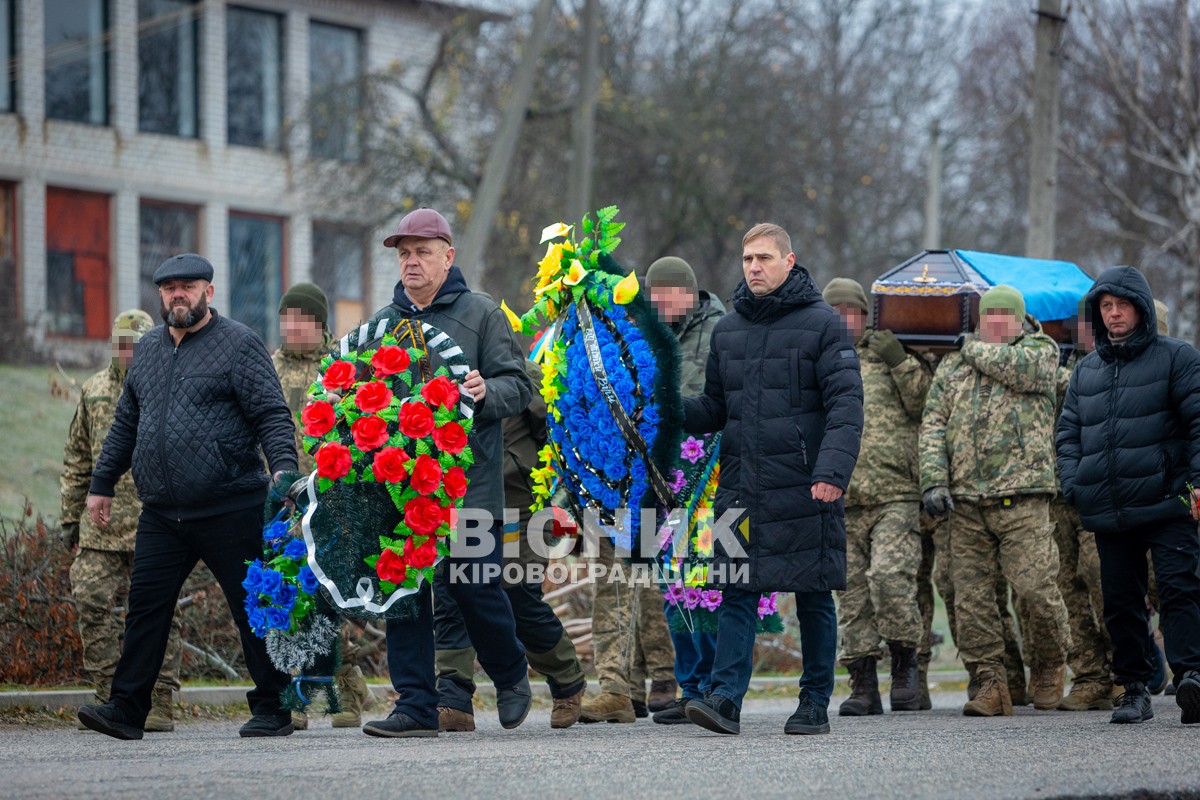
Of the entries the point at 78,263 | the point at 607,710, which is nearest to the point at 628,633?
the point at 607,710

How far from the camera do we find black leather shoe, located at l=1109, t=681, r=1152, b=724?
342 inches

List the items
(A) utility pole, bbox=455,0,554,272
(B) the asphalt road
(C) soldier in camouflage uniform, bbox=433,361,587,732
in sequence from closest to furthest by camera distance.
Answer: (B) the asphalt road < (C) soldier in camouflage uniform, bbox=433,361,587,732 < (A) utility pole, bbox=455,0,554,272

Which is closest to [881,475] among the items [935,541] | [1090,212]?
[935,541]

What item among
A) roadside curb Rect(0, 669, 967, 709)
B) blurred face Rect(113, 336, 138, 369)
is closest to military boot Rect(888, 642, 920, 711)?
roadside curb Rect(0, 669, 967, 709)

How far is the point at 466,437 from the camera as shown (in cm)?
770

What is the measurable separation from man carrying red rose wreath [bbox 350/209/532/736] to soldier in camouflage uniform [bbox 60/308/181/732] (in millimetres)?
1633

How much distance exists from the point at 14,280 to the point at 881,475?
1879 centimetres

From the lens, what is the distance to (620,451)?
28.3ft

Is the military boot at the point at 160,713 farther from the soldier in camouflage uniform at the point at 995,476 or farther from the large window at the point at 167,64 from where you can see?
the large window at the point at 167,64

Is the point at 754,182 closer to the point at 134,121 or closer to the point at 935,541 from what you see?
the point at 134,121

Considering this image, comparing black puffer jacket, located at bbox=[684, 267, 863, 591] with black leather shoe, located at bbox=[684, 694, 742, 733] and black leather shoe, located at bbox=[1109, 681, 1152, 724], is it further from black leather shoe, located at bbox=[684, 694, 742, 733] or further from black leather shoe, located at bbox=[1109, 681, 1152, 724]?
black leather shoe, located at bbox=[1109, 681, 1152, 724]

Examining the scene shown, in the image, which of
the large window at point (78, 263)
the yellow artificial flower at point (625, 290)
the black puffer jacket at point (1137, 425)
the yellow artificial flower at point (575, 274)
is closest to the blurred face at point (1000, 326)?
the black puffer jacket at point (1137, 425)

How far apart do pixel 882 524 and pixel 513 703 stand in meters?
2.81

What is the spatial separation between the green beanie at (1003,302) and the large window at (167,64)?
2359 centimetres
